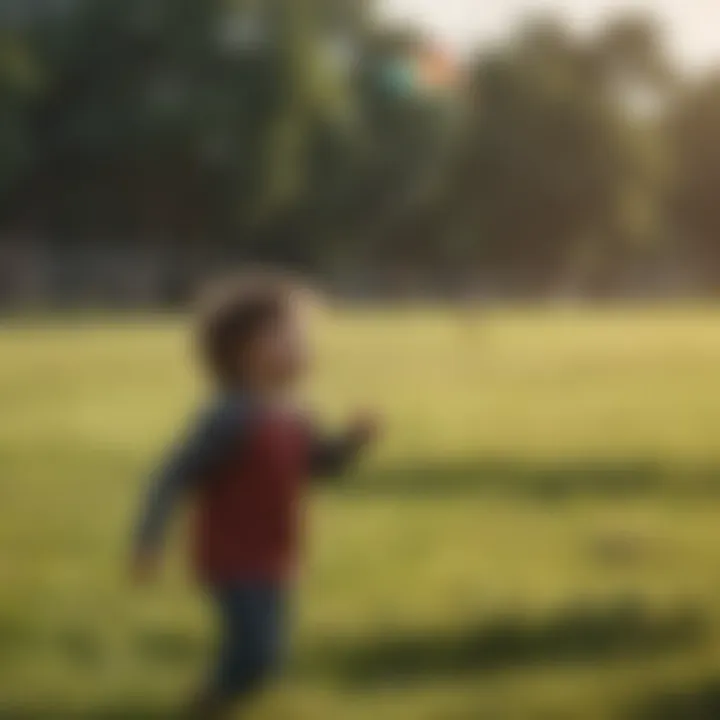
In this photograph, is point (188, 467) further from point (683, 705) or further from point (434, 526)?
point (683, 705)

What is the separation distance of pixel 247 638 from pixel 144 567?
0.10 m

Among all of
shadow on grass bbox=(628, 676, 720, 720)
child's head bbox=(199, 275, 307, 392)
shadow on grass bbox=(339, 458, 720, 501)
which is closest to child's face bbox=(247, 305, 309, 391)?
child's head bbox=(199, 275, 307, 392)

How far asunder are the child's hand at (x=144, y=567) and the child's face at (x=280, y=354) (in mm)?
163

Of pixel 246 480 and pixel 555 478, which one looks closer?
pixel 246 480

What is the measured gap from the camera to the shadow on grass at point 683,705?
4.19ft

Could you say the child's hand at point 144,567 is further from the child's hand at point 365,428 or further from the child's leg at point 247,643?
the child's hand at point 365,428

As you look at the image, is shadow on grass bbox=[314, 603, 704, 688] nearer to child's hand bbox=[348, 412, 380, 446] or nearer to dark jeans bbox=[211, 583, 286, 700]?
dark jeans bbox=[211, 583, 286, 700]

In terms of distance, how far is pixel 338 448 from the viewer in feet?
4.15

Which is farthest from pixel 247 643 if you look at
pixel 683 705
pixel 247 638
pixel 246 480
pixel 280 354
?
pixel 683 705

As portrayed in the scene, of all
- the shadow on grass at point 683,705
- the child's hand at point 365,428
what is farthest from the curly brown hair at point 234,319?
the shadow on grass at point 683,705

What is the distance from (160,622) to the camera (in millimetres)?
1252

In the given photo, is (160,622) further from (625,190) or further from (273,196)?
(625,190)

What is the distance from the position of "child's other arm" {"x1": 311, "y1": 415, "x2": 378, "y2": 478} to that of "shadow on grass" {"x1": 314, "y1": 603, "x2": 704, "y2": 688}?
14 cm

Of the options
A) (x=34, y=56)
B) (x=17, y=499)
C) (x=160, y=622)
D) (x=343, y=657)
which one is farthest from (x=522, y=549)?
(x=34, y=56)
